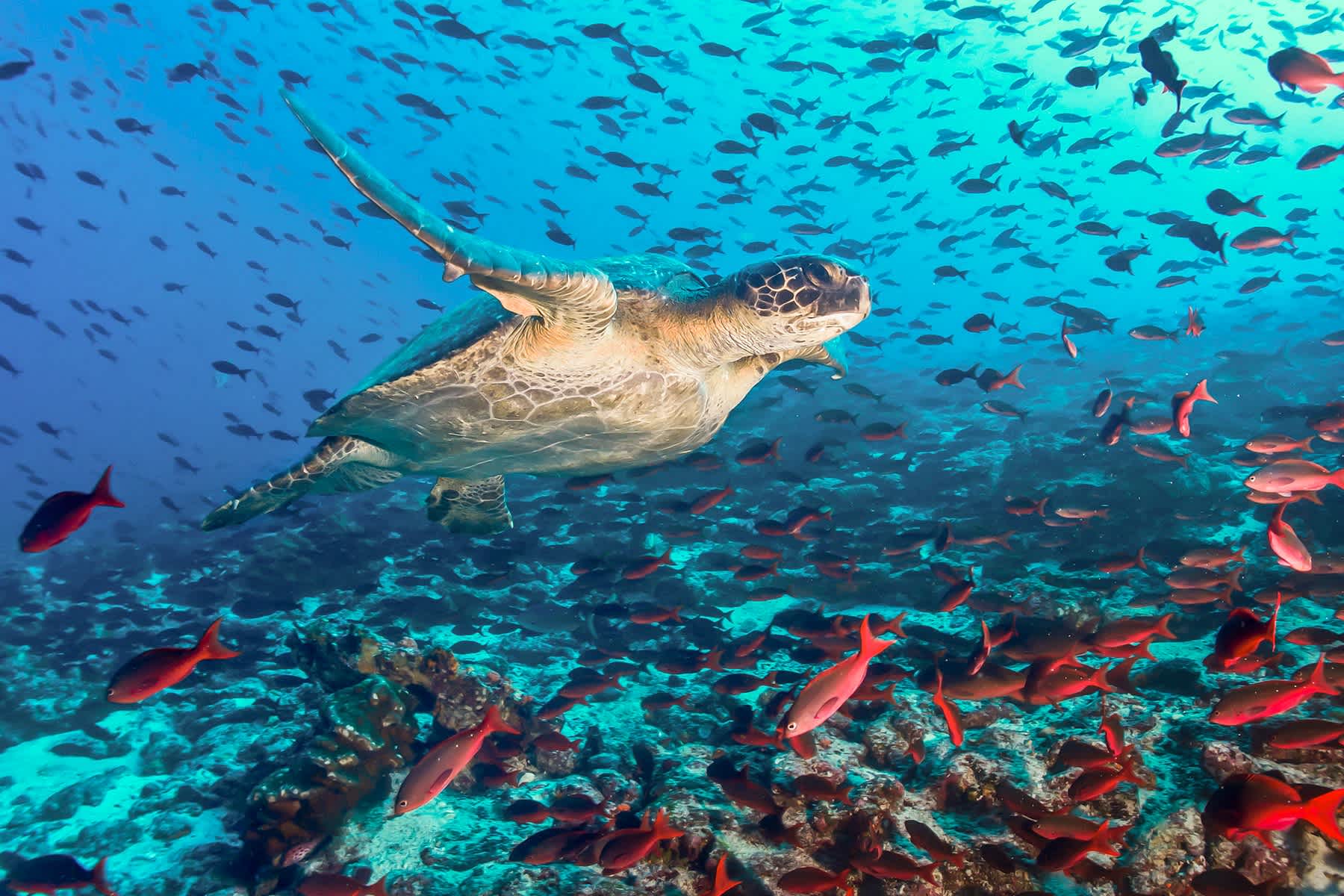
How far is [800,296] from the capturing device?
148 inches

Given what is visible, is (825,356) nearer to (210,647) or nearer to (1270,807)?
(1270,807)

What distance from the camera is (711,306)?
162 inches

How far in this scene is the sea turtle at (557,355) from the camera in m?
3.24

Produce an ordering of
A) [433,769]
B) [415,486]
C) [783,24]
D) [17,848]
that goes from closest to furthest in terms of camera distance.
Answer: [433,769], [17,848], [415,486], [783,24]

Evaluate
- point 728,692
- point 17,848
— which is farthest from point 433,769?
point 17,848

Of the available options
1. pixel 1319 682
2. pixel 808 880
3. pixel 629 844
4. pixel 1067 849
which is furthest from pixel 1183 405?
pixel 629 844

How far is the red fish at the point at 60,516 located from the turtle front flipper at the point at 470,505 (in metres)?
3.42

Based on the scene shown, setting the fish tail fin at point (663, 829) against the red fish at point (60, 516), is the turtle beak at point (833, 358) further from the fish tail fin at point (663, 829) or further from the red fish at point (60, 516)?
the red fish at point (60, 516)

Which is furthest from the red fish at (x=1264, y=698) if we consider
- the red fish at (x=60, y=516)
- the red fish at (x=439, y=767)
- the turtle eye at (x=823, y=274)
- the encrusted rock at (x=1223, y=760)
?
the red fish at (x=60, y=516)

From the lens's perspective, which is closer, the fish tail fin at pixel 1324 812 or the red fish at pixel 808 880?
the fish tail fin at pixel 1324 812

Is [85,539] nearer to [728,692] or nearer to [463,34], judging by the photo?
[463,34]

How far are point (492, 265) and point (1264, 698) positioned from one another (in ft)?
14.1

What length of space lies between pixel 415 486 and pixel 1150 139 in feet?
293

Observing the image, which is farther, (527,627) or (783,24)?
(783,24)
